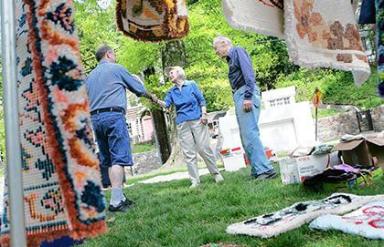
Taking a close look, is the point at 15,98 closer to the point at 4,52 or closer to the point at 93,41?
the point at 4,52

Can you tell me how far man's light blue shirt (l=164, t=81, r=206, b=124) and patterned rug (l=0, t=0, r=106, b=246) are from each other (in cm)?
416

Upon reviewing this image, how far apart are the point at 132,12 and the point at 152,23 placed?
0.35 ft

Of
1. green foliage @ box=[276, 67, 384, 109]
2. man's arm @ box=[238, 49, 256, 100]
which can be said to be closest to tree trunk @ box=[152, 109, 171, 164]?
green foliage @ box=[276, 67, 384, 109]

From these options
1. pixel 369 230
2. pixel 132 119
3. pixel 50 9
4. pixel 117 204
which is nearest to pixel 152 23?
pixel 50 9

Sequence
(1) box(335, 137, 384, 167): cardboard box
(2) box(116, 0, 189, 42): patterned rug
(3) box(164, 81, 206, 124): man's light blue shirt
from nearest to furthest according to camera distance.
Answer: (2) box(116, 0, 189, 42): patterned rug → (1) box(335, 137, 384, 167): cardboard box → (3) box(164, 81, 206, 124): man's light blue shirt

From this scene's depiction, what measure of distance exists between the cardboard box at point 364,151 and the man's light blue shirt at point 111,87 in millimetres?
1919

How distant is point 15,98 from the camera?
1.45m

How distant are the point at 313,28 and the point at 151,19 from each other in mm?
764

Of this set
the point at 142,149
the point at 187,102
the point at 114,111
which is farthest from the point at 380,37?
the point at 142,149

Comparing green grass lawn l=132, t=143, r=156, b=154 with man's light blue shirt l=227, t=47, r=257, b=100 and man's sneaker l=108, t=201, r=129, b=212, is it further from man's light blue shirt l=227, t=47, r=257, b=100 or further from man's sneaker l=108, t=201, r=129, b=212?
man's sneaker l=108, t=201, r=129, b=212

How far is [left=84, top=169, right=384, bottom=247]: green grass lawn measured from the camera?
2635 mm

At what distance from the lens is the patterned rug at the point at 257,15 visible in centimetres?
183

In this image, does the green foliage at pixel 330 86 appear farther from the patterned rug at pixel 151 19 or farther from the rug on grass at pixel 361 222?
the patterned rug at pixel 151 19

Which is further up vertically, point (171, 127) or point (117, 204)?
point (171, 127)
